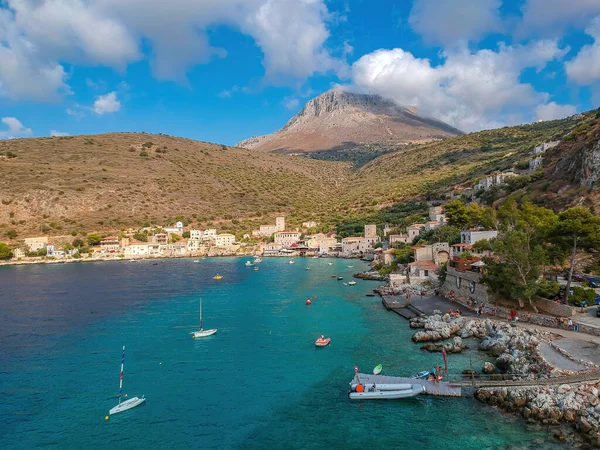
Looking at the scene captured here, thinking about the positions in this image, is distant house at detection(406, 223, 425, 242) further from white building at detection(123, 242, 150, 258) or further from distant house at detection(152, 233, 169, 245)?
white building at detection(123, 242, 150, 258)

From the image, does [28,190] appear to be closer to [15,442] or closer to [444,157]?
[15,442]

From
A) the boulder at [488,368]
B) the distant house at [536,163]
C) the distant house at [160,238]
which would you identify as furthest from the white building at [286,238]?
the boulder at [488,368]

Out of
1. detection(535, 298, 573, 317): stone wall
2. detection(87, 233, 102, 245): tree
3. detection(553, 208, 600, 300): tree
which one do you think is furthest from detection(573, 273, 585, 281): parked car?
detection(87, 233, 102, 245): tree

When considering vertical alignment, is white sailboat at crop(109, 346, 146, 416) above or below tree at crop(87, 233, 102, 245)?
below

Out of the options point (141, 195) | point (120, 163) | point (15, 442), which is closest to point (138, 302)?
point (15, 442)

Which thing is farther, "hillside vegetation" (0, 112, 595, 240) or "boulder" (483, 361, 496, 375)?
"hillside vegetation" (0, 112, 595, 240)

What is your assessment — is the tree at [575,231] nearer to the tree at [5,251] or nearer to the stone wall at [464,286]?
the stone wall at [464,286]

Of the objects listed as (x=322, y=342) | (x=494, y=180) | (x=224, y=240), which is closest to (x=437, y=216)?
(x=494, y=180)
